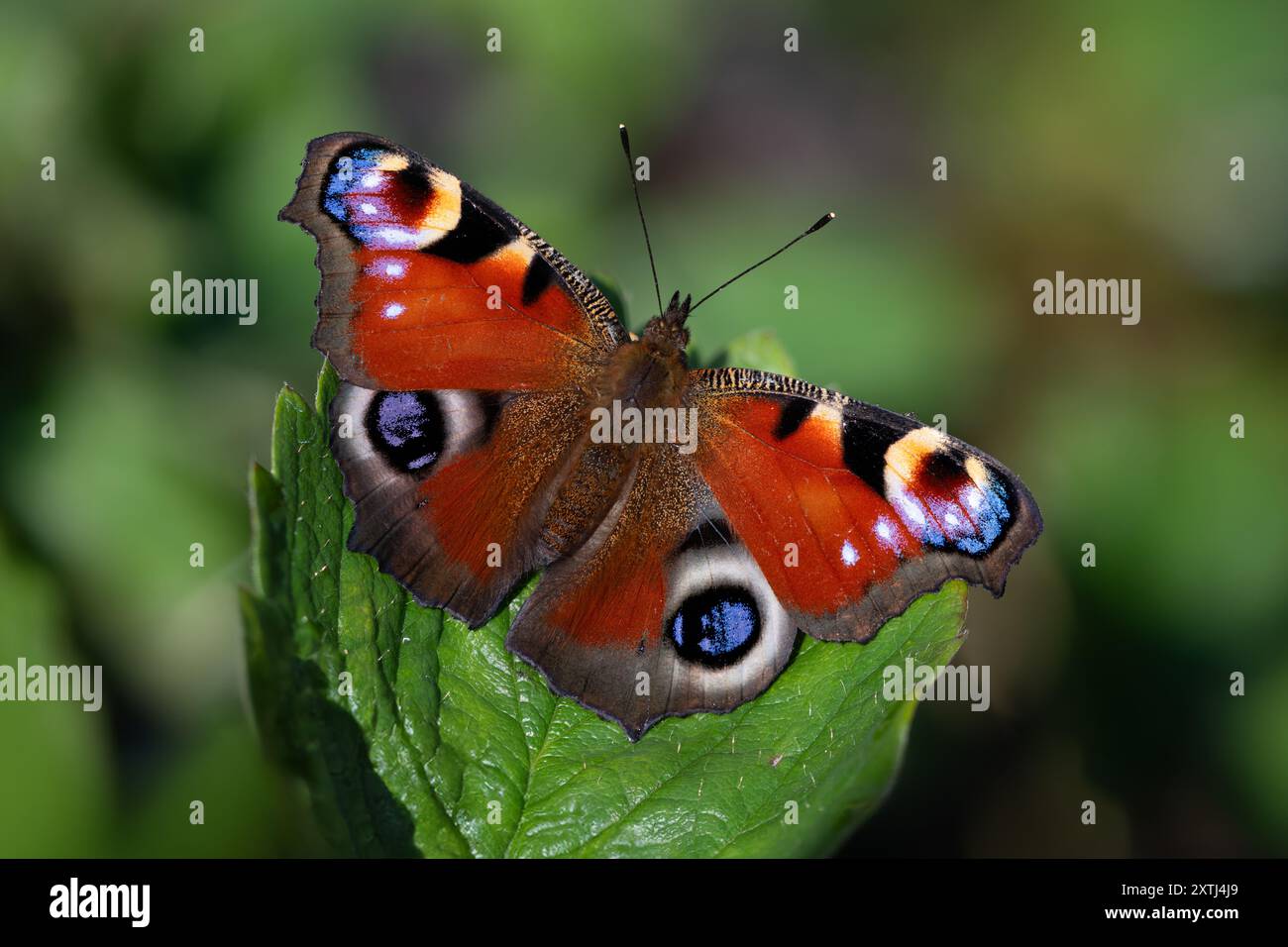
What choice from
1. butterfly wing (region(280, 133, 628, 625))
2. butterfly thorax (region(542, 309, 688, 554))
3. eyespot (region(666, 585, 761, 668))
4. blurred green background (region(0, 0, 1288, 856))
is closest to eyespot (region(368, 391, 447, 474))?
butterfly wing (region(280, 133, 628, 625))

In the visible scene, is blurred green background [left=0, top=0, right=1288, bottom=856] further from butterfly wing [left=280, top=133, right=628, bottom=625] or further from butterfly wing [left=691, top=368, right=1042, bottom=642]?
butterfly wing [left=691, top=368, right=1042, bottom=642]

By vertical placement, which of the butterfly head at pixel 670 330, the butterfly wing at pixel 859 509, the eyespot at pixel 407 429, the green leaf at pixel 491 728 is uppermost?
the butterfly head at pixel 670 330

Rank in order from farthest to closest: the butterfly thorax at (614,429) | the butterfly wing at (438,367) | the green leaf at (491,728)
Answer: the butterfly thorax at (614,429) → the butterfly wing at (438,367) → the green leaf at (491,728)

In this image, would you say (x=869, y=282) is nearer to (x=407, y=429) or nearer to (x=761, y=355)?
(x=761, y=355)

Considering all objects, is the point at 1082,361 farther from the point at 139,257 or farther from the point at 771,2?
the point at 139,257

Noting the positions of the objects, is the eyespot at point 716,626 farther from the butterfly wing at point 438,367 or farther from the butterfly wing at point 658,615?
the butterfly wing at point 438,367

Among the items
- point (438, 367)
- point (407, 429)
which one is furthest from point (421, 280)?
point (407, 429)

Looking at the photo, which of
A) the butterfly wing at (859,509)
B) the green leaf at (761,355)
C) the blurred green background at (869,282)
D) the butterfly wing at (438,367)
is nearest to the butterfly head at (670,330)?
the butterfly wing at (438,367)
